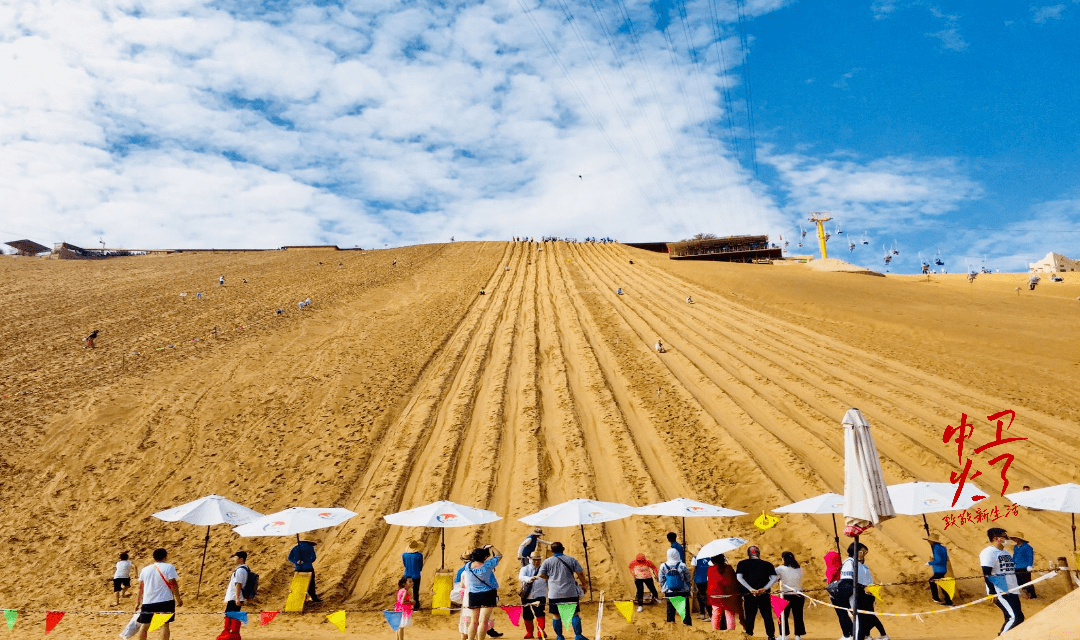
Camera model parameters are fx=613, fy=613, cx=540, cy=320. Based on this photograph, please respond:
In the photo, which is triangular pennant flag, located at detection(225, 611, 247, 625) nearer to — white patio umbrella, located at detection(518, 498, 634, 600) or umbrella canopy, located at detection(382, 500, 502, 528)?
umbrella canopy, located at detection(382, 500, 502, 528)

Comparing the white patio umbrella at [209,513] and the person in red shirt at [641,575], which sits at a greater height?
the white patio umbrella at [209,513]

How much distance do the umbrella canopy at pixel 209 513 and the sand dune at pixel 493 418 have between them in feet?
7.08

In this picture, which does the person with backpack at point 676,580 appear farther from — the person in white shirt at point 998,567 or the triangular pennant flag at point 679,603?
the person in white shirt at point 998,567

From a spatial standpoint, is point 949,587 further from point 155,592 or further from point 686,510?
point 155,592

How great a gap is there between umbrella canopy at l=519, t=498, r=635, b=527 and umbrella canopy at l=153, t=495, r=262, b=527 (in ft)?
19.5

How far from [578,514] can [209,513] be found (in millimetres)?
7312

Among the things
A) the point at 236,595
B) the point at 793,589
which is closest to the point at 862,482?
the point at 793,589

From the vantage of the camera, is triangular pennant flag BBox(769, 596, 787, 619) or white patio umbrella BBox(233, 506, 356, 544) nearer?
triangular pennant flag BBox(769, 596, 787, 619)

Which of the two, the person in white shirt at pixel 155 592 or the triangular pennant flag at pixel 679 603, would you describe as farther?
the triangular pennant flag at pixel 679 603

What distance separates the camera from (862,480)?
7.52 metres

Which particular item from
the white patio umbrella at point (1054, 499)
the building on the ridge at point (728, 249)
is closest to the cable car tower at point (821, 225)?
the building on the ridge at point (728, 249)

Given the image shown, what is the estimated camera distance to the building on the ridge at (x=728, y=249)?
6800 centimetres

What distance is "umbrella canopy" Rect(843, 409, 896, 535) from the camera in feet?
24.2

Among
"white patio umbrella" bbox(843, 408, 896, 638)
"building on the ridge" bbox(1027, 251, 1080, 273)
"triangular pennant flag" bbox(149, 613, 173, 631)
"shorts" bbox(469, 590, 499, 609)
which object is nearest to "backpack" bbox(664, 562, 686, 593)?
"shorts" bbox(469, 590, 499, 609)
